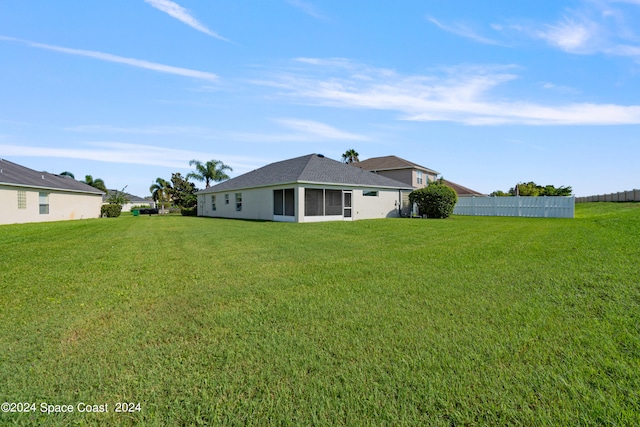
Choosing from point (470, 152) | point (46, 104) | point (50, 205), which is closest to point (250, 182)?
point (46, 104)

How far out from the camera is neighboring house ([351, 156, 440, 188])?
3307cm

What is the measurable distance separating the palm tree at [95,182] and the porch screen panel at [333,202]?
2211 inches

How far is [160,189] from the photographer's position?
57.7 metres

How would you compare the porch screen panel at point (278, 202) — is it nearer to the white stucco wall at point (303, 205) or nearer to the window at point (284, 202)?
the window at point (284, 202)

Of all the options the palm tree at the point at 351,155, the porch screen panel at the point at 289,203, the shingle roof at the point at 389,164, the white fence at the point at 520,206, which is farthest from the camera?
the palm tree at the point at 351,155

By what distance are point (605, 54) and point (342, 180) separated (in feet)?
46.0

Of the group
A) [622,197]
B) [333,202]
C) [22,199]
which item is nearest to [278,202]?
[333,202]

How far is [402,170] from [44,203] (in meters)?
32.5

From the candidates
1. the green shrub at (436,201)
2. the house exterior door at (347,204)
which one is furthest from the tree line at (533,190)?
the house exterior door at (347,204)

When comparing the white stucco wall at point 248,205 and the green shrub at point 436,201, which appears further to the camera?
the green shrub at point 436,201

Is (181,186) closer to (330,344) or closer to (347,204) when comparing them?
(347,204)

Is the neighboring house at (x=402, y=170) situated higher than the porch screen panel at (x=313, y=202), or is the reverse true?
the neighboring house at (x=402, y=170)

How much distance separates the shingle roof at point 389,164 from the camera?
33.5m

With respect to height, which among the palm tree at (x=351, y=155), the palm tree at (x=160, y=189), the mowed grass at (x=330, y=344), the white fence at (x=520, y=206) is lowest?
the mowed grass at (x=330, y=344)
